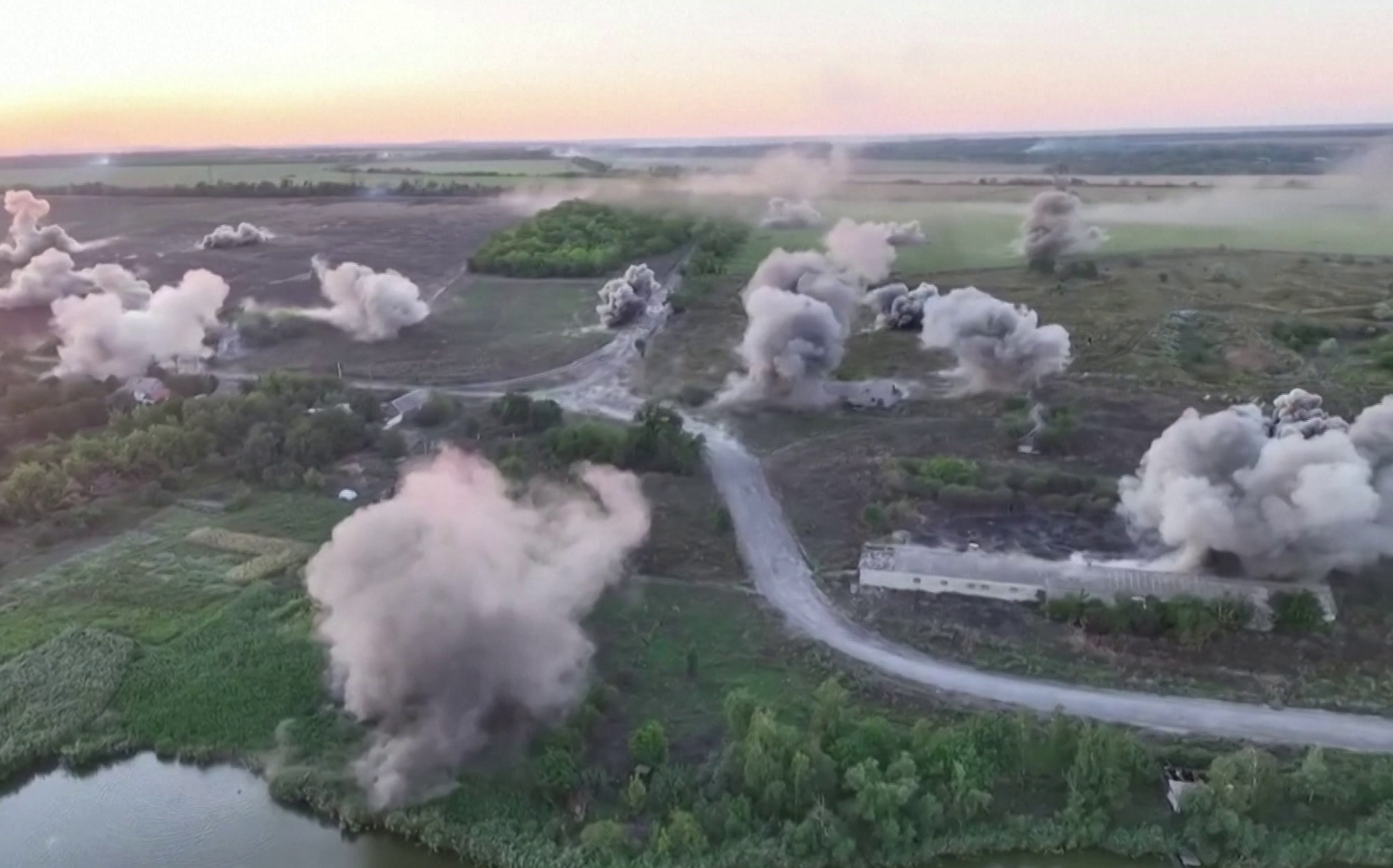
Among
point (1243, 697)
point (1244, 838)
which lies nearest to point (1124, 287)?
point (1243, 697)

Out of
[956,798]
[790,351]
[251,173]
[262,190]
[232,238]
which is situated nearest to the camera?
[956,798]

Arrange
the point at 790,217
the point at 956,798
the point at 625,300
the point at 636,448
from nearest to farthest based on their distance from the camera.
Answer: the point at 956,798
the point at 636,448
the point at 625,300
the point at 790,217

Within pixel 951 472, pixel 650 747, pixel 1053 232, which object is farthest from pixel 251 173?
pixel 650 747

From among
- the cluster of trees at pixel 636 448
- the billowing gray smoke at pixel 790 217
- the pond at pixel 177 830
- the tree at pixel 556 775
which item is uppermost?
the billowing gray smoke at pixel 790 217

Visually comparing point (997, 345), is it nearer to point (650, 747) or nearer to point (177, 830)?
point (650, 747)

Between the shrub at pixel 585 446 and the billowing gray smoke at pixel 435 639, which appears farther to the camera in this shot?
the shrub at pixel 585 446

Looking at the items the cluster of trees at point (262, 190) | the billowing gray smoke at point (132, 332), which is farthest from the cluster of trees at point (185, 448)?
the cluster of trees at point (262, 190)

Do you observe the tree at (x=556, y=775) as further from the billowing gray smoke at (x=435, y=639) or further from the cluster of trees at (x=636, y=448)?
the cluster of trees at (x=636, y=448)
